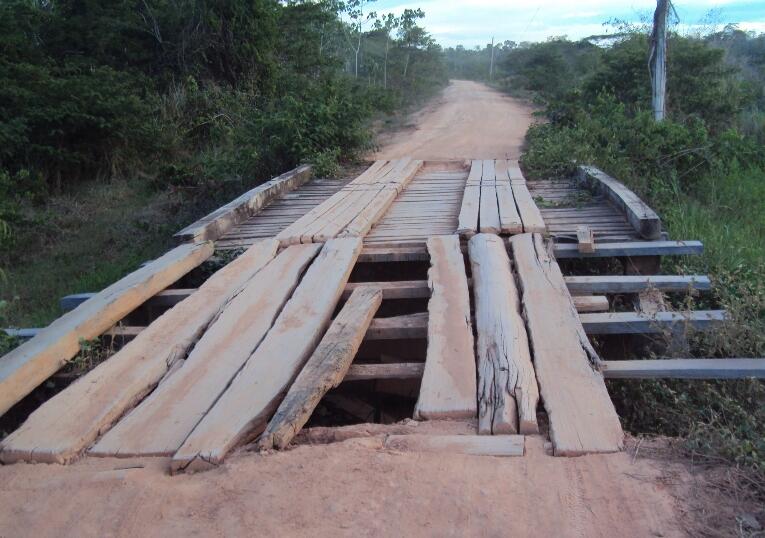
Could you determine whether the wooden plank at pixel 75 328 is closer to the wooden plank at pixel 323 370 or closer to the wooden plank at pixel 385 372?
the wooden plank at pixel 323 370

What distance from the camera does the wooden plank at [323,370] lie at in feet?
8.38

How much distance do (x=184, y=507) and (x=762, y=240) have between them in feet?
20.0

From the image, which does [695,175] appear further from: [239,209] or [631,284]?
[239,209]

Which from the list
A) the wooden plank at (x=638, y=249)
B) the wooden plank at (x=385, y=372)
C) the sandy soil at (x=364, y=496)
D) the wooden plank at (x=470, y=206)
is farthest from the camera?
the wooden plank at (x=470, y=206)

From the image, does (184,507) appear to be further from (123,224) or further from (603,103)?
(603,103)

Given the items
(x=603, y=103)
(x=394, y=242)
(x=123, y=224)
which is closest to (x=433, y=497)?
(x=394, y=242)

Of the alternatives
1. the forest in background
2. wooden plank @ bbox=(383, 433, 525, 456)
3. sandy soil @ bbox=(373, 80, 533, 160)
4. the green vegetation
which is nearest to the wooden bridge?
wooden plank @ bbox=(383, 433, 525, 456)

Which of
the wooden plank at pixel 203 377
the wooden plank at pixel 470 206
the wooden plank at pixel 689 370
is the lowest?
the wooden plank at pixel 203 377

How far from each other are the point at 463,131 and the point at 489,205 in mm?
9258

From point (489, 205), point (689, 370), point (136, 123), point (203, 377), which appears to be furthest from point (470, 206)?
point (136, 123)

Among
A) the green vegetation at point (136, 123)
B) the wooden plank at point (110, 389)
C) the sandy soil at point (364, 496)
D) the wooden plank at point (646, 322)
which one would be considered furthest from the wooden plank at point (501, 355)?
the green vegetation at point (136, 123)

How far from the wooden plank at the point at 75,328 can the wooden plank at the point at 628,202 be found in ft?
10.3

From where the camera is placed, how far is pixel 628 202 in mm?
5613

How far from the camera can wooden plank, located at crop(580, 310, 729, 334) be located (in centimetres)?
362
